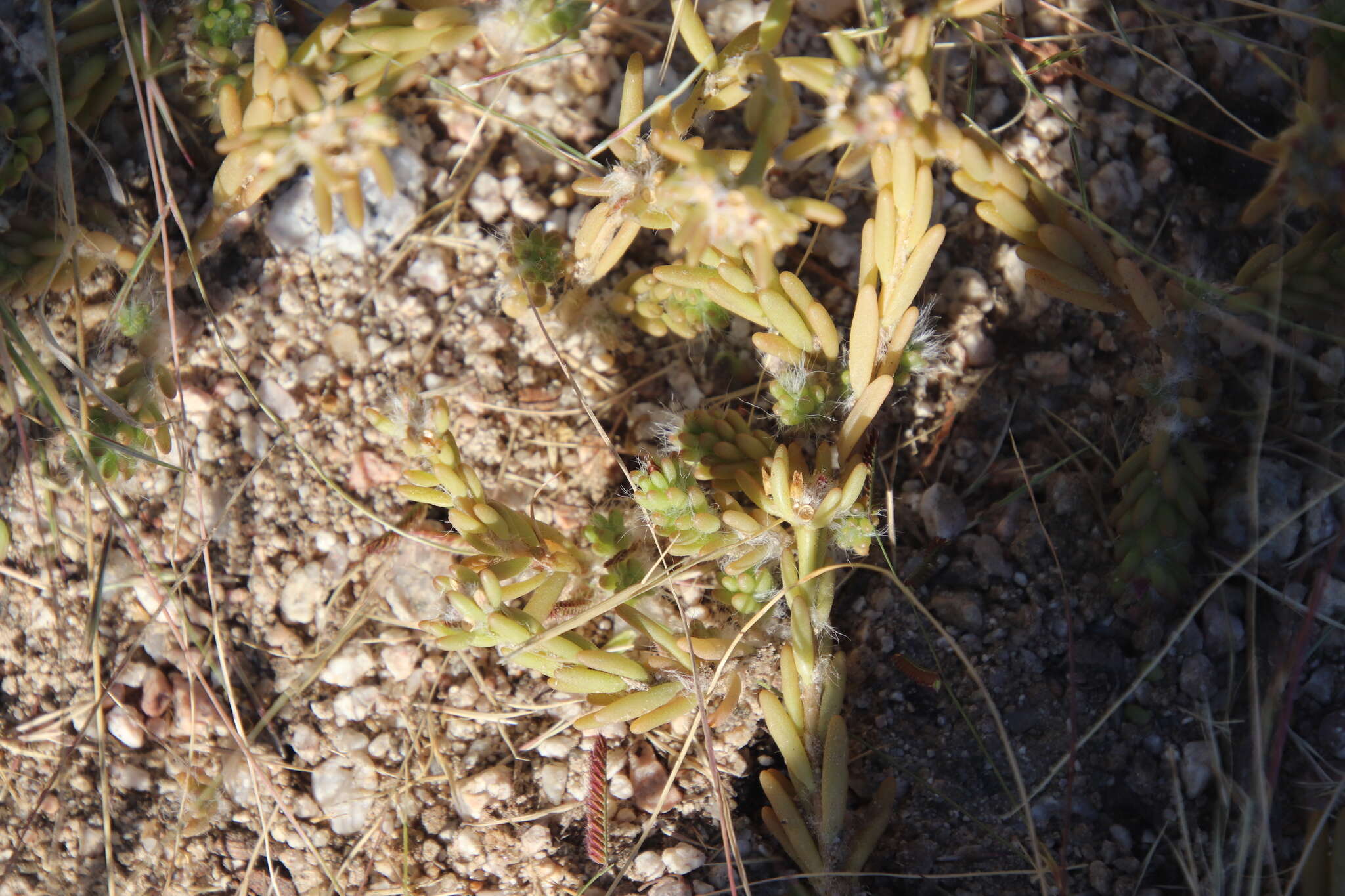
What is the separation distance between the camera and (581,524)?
200cm

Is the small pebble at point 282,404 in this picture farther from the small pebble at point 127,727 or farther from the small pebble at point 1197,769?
the small pebble at point 1197,769

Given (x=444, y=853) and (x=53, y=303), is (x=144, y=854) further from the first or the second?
(x=53, y=303)

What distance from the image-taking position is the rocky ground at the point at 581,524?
1.72 m

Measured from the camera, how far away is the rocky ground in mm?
1719

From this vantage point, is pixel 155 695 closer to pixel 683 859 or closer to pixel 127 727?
pixel 127 727

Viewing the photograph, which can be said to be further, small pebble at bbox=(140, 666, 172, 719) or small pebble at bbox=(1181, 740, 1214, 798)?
small pebble at bbox=(140, 666, 172, 719)

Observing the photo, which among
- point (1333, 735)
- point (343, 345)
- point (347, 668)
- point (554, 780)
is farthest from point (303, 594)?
point (1333, 735)

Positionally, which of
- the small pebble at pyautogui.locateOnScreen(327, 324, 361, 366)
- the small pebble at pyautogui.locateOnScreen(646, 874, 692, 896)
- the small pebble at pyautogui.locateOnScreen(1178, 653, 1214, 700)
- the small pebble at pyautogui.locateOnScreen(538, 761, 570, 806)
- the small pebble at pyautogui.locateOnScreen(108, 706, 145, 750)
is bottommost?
the small pebble at pyautogui.locateOnScreen(646, 874, 692, 896)

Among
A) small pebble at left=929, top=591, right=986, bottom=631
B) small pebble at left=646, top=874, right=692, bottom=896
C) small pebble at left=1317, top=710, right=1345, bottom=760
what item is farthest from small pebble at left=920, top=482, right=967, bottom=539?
small pebble at left=646, top=874, right=692, bottom=896

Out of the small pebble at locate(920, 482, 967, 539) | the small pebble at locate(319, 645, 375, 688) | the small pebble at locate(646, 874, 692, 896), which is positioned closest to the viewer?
the small pebble at locate(646, 874, 692, 896)

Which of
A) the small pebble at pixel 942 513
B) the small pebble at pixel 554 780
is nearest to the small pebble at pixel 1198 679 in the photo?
the small pebble at pixel 942 513

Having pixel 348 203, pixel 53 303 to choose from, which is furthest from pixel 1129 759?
pixel 53 303

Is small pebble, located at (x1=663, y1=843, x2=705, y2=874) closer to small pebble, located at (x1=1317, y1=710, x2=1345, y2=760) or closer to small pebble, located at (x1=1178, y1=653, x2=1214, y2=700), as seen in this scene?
small pebble, located at (x1=1178, y1=653, x2=1214, y2=700)

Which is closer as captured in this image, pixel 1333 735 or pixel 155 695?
pixel 1333 735
